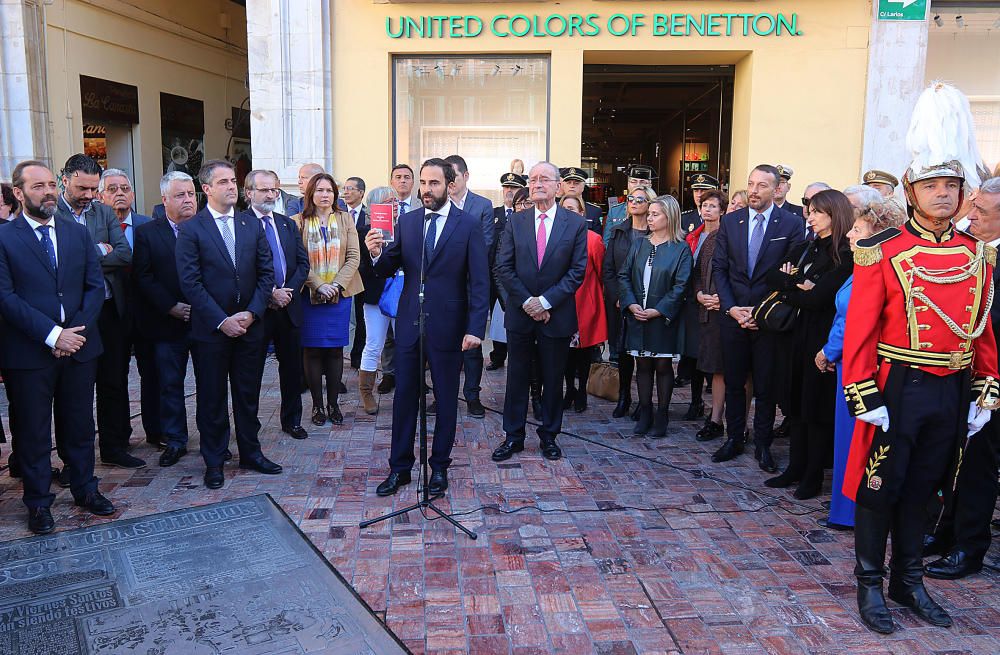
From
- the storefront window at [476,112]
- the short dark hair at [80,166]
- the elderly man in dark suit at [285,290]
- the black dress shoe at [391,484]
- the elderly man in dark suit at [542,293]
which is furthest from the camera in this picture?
the storefront window at [476,112]

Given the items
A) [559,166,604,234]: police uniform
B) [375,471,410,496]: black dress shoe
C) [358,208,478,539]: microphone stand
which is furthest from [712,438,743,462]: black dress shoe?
[559,166,604,234]: police uniform

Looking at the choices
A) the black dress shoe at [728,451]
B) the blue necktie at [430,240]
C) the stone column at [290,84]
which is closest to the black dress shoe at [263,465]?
the blue necktie at [430,240]

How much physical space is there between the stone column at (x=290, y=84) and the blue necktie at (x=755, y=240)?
6136mm

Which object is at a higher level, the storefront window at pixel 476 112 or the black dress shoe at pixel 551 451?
the storefront window at pixel 476 112

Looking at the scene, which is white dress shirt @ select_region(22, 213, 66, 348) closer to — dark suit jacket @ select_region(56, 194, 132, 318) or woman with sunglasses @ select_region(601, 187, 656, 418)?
dark suit jacket @ select_region(56, 194, 132, 318)

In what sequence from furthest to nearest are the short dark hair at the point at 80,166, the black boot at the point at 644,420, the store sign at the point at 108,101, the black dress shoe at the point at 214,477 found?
the store sign at the point at 108,101
the black boot at the point at 644,420
the short dark hair at the point at 80,166
the black dress shoe at the point at 214,477

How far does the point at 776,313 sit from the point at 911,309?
1.68 metres

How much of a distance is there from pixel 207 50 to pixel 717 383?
516 inches

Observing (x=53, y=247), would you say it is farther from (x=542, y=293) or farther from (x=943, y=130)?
(x=943, y=130)

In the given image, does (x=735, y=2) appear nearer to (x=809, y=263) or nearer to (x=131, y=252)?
(x=809, y=263)

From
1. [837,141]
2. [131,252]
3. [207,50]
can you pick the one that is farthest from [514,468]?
[207,50]

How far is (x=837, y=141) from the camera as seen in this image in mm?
9797

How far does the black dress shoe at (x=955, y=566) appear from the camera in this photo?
3.84 metres

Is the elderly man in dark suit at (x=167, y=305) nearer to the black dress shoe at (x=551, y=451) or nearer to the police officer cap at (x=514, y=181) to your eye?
the black dress shoe at (x=551, y=451)
